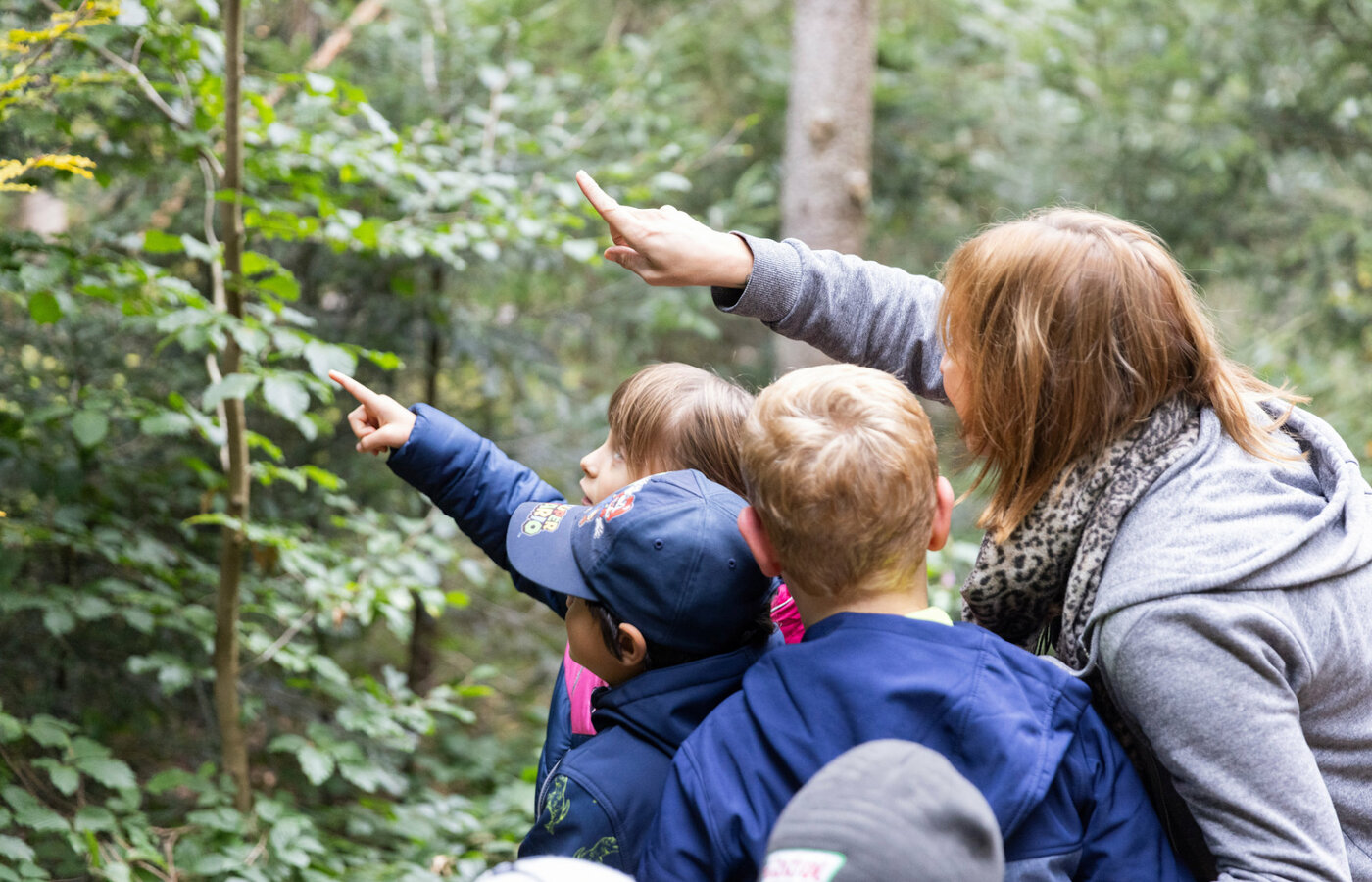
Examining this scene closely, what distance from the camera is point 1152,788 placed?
1271 mm

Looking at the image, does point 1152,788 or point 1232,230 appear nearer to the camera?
point 1152,788

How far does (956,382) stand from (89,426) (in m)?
1.93

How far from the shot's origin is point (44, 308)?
2115mm

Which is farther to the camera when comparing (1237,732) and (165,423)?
(165,423)

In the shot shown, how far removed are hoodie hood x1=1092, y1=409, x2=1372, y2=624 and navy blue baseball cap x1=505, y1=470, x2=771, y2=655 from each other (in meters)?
0.47

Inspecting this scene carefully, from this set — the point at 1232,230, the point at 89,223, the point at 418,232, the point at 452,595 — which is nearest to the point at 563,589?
the point at 452,595

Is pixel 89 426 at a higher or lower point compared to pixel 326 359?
lower

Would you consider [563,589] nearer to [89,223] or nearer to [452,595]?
[452,595]

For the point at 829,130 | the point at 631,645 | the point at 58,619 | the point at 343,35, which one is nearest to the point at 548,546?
the point at 631,645

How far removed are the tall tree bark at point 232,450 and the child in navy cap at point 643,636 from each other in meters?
1.25

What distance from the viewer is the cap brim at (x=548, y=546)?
143 centimetres

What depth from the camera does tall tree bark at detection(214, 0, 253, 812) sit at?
7.11 ft

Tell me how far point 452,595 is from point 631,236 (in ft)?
4.40

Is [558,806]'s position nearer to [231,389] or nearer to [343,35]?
[231,389]
